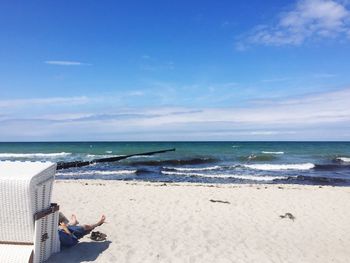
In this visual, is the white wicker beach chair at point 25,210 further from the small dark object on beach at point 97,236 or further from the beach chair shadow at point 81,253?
the small dark object on beach at point 97,236

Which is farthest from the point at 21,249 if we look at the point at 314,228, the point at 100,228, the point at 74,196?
the point at 74,196

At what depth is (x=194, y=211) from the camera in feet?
36.1

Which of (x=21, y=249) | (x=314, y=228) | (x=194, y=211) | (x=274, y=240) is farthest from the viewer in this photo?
(x=194, y=211)

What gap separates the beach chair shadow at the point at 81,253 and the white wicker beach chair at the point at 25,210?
474 millimetres

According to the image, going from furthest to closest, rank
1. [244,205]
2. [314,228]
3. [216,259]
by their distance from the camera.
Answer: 1. [244,205]
2. [314,228]
3. [216,259]

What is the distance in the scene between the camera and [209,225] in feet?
30.7

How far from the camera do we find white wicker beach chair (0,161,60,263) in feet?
17.6

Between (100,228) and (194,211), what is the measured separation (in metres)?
3.22

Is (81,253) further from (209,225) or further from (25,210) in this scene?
(209,225)

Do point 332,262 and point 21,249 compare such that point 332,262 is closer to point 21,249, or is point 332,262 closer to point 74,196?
point 21,249

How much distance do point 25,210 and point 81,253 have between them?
173cm

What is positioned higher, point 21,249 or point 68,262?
point 21,249

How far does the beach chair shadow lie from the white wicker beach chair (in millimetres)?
474

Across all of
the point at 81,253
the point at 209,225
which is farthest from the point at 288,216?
the point at 81,253
